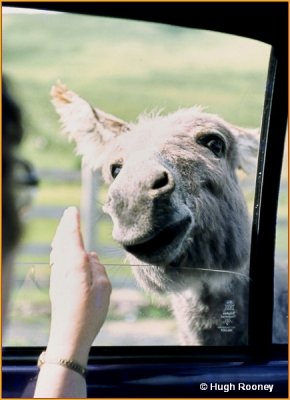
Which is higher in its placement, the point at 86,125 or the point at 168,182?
the point at 86,125

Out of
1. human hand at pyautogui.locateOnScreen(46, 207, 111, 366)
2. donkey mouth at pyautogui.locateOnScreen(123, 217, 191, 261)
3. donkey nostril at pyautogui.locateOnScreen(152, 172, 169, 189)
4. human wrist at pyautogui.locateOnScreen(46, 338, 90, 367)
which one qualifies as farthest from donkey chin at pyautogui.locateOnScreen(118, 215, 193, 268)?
human wrist at pyautogui.locateOnScreen(46, 338, 90, 367)

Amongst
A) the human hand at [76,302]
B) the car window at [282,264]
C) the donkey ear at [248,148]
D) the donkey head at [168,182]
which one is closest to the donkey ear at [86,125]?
the donkey head at [168,182]

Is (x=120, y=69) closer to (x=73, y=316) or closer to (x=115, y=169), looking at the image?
(x=115, y=169)

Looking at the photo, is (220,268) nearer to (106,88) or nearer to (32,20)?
(106,88)

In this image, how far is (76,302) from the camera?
1.66 meters

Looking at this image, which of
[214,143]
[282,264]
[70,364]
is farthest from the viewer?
[282,264]

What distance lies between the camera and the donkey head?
272 centimetres

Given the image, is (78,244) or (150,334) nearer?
(78,244)

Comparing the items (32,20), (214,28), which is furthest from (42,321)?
(214,28)

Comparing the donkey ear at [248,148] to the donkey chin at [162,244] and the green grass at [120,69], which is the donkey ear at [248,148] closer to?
the green grass at [120,69]

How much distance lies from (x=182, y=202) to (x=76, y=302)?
1172mm

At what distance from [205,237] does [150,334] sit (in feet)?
1.41

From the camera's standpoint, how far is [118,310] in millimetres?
2729

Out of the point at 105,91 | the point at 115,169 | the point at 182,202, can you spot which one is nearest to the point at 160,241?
the point at 182,202
